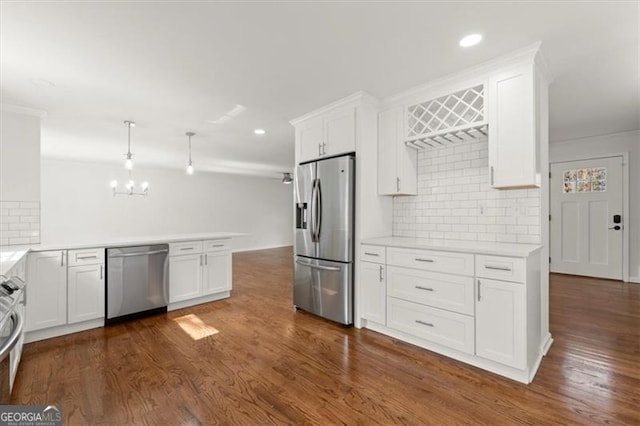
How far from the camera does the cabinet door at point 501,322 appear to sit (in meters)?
2.10

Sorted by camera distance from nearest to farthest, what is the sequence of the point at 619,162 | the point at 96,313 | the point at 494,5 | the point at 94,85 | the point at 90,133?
the point at 494,5 < the point at 94,85 < the point at 96,313 < the point at 90,133 < the point at 619,162

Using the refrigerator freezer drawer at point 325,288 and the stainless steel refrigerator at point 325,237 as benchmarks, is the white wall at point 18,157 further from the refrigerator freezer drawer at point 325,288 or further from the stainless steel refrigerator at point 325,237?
the refrigerator freezer drawer at point 325,288

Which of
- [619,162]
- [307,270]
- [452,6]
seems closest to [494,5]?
[452,6]

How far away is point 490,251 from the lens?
7.29 feet

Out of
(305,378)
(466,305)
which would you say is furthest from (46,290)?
(466,305)

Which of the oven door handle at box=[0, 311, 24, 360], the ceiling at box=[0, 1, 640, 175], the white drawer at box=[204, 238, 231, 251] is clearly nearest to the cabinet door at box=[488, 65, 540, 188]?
the ceiling at box=[0, 1, 640, 175]

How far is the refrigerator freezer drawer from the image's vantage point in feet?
10.5

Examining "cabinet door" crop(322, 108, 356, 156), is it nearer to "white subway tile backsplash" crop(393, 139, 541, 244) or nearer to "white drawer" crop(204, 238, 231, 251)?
"white subway tile backsplash" crop(393, 139, 541, 244)

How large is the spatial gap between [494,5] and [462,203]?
1.74 metres

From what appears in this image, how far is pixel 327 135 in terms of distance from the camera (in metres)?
3.52

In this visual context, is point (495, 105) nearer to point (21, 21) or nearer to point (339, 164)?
point (339, 164)

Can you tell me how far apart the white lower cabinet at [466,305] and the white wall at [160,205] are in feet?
19.1

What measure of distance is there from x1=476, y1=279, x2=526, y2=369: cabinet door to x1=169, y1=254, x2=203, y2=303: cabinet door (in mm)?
3301

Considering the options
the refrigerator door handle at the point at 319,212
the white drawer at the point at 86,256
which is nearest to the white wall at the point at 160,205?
the white drawer at the point at 86,256
